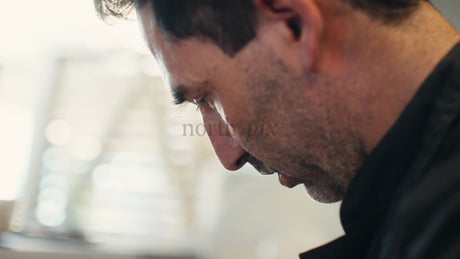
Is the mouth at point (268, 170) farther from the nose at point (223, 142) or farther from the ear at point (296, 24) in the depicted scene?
the ear at point (296, 24)

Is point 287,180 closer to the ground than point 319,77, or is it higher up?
closer to the ground

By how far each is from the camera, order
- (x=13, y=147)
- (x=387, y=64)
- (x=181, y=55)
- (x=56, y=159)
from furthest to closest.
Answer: (x=56, y=159), (x=13, y=147), (x=181, y=55), (x=387, y=64)

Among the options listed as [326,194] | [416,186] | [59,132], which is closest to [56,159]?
[59,132]

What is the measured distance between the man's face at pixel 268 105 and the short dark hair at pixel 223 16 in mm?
15

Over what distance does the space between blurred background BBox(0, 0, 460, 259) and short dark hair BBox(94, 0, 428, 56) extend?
5.03 feet

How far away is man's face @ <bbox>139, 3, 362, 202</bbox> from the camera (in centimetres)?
54

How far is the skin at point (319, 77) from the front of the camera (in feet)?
1.67

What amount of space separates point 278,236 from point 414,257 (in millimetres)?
1681

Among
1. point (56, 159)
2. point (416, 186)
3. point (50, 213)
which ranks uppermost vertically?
point (416, 186)

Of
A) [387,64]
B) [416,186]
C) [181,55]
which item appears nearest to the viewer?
[416,186]

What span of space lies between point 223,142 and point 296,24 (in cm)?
27

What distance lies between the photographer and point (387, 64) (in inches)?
19.9

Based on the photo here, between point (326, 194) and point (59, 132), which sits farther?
point (59, 132)

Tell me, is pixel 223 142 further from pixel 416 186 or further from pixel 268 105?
pixel 416 186
